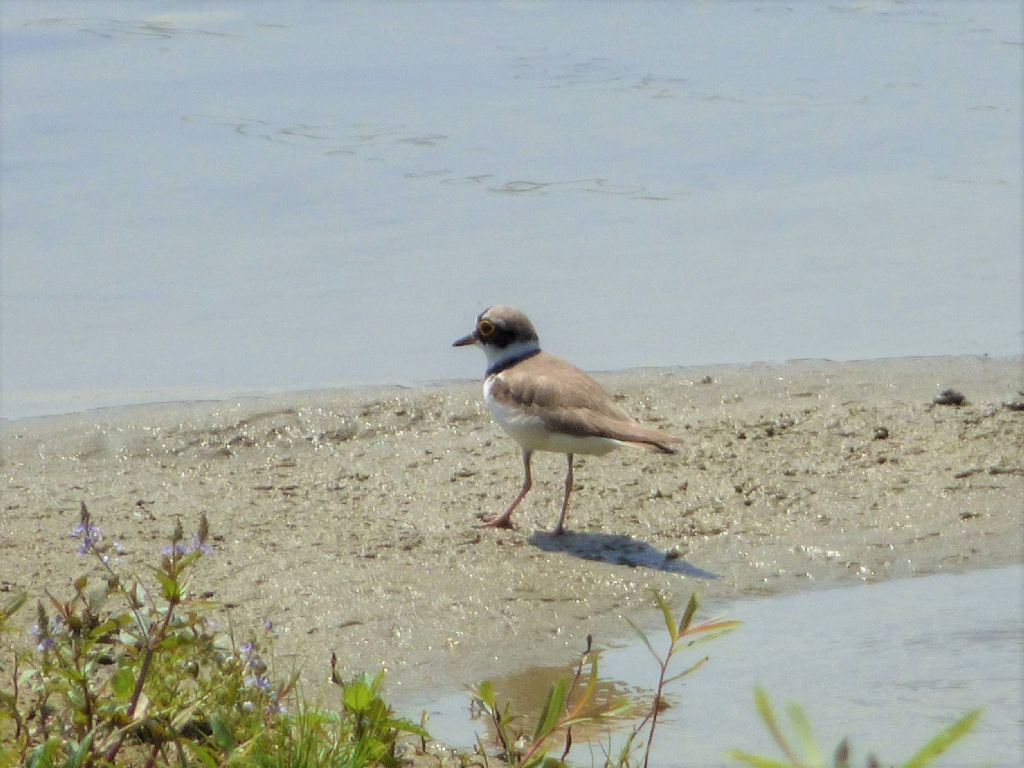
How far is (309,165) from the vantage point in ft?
39.1

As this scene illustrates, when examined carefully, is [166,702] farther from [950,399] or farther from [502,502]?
[950,399]

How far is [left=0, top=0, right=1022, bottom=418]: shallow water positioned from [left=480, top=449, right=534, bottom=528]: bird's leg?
6.21 ft

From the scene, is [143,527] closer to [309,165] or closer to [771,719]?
Answer: [771,719]

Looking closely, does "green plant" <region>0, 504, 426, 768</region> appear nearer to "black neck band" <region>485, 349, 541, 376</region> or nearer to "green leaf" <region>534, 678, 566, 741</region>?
"green leaf" <region>534, 678, 566, 741</region>

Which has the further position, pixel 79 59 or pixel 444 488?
pixel 79 59

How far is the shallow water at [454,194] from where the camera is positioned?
9242 mm

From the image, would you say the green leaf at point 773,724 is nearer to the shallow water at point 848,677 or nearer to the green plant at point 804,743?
the green plant at point 804,743

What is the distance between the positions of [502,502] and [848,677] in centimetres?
231

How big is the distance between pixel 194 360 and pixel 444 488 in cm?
255

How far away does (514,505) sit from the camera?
6.62 metres

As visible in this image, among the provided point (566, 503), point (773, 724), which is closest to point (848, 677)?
point (566, 503)

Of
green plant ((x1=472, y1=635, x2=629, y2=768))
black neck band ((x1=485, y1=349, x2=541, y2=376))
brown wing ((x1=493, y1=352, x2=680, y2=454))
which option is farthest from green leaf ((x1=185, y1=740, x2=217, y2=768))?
black neck band ((x1=485, y1=349, x2=541, y2=376))

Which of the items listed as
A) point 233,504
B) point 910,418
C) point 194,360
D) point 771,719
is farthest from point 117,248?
point 771,719

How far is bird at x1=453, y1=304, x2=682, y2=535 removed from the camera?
6.46 metres
